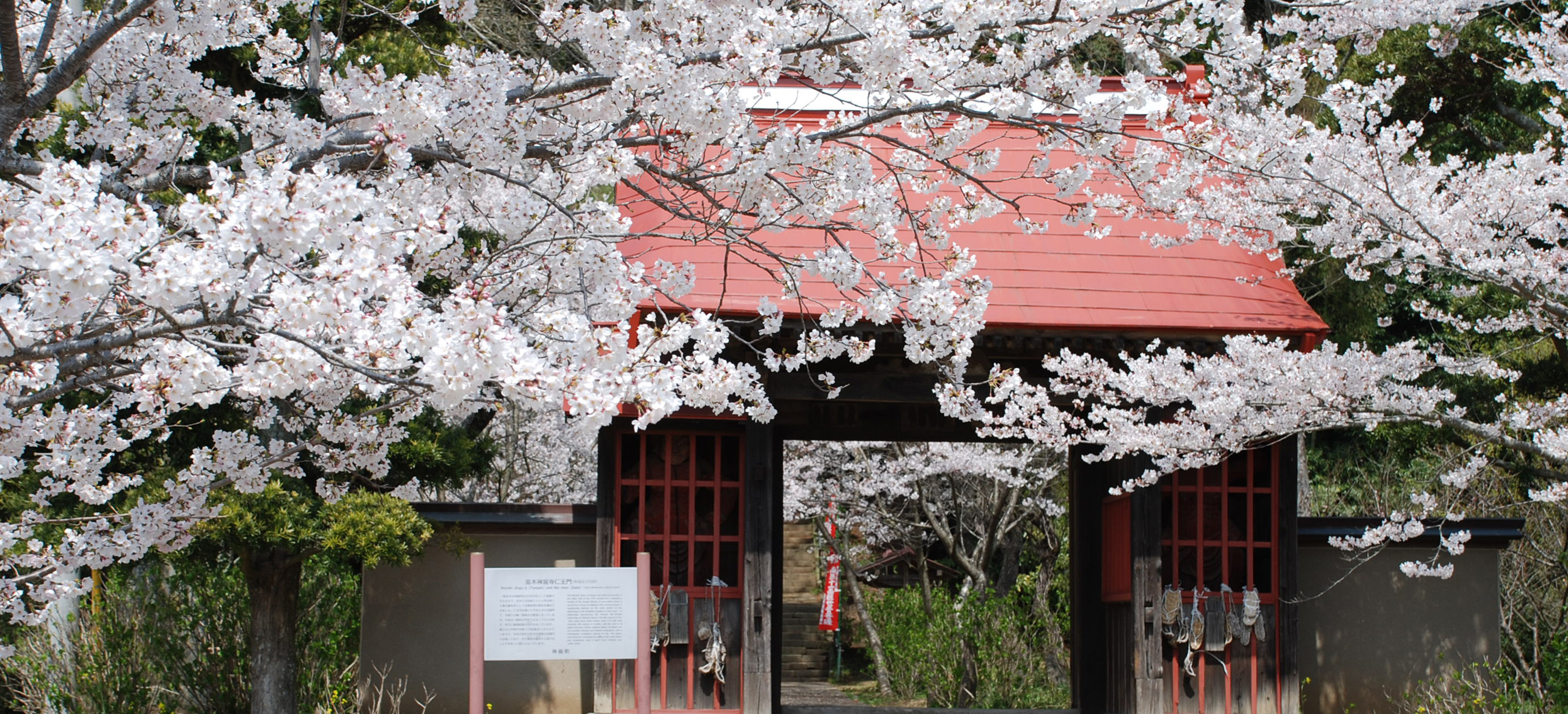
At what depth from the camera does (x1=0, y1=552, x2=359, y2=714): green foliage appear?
6.50m

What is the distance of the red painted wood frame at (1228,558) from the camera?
688 cm

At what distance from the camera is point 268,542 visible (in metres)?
5.64

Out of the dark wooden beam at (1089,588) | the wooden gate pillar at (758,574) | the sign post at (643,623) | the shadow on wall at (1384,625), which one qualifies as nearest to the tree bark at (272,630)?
the wooden gate pillar at (758,574)

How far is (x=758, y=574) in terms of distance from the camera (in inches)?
266

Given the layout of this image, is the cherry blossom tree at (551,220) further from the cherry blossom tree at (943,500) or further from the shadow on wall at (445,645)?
the cherry blossom tree at (943,500)

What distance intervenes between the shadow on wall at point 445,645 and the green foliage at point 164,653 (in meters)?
0.24

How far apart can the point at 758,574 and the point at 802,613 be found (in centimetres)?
1271

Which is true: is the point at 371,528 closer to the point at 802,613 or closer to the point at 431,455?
the point at 431,455

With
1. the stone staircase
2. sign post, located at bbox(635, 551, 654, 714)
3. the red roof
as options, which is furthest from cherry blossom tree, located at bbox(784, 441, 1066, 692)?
sign post, located at bbox(635, 551, 654, 714)

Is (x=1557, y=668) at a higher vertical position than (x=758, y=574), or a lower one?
lower

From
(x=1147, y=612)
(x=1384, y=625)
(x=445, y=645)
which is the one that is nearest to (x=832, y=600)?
(x=1384, y=625)

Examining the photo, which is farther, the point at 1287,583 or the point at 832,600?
the point at 832,600

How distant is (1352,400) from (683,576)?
3535mm

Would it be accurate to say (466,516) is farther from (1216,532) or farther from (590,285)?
(1216,532)
